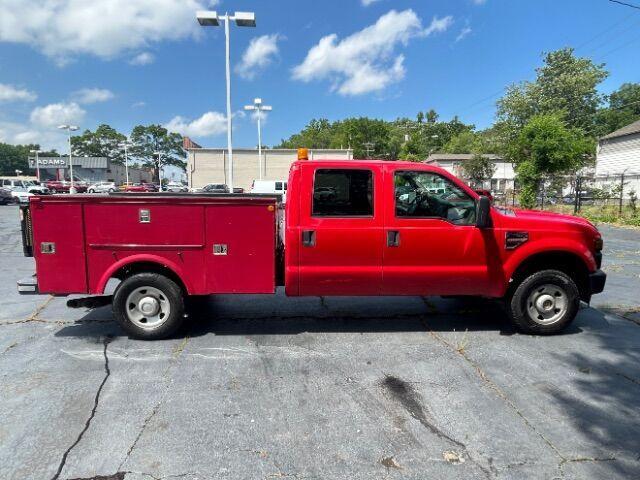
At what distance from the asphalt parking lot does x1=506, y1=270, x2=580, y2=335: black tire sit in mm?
189

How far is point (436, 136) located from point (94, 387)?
11255 cm

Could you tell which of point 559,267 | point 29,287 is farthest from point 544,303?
point 29,287

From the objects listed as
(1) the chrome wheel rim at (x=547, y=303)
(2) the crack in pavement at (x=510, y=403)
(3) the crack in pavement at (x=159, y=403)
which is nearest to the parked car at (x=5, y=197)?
(3) the crack in pavement at (x=159, y=403)

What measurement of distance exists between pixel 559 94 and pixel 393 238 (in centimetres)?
5218

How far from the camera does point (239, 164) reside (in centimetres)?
5025

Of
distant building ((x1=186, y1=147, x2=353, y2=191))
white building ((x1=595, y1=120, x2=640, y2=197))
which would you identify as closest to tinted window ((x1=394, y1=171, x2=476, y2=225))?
white building ((x1=595, y1=120, x2=640, y2=197))

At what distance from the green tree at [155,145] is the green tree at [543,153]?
322 feet

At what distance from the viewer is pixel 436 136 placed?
354 feet

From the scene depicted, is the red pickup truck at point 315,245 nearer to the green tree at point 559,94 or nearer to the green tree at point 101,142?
the green tree at point 559,94

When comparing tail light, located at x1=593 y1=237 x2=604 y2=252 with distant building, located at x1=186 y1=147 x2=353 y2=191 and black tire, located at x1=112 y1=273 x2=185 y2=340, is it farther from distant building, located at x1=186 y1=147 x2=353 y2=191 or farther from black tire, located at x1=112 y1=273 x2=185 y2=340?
distant building, located at x1=186 y1=147 x2=353 y2=191

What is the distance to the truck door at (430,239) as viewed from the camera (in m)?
4.76

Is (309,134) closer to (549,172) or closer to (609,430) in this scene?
(549,172)

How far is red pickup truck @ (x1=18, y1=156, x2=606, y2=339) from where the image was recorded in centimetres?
457

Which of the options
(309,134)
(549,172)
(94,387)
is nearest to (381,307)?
(94,387)
